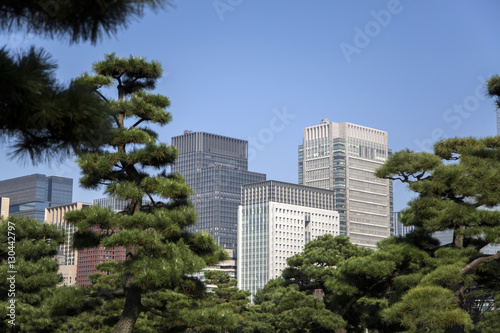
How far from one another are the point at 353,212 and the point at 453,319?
140 m

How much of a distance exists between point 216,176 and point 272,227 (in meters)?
46.1

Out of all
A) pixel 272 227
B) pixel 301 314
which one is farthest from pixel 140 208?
pixel 272 227

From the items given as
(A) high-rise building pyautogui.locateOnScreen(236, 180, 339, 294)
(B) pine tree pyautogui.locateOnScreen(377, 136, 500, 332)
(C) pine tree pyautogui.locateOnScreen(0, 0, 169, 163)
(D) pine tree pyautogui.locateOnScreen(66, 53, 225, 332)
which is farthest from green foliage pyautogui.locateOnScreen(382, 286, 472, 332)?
(A) high-rise building pyautogui.locateOnScreen(236, 180, 339, 294)

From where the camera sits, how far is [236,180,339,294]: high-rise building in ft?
428

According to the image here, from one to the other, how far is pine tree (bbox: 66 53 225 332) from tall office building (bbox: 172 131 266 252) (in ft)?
489

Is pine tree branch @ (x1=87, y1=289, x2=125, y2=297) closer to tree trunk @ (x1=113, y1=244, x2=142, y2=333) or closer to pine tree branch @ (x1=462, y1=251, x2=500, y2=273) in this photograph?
tree trunk @ (x1=113, y1=244, x2=142, y2=333)

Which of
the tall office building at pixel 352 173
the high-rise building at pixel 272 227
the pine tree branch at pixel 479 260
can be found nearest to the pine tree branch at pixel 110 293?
the pine tree branch at pixel 479 260

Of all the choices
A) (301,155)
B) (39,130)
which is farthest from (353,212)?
(39,130)

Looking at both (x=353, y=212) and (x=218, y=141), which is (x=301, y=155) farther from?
(x=218, y=141)

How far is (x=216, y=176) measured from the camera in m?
173

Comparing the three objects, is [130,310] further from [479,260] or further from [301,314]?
[301,314]

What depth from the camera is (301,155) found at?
527ft

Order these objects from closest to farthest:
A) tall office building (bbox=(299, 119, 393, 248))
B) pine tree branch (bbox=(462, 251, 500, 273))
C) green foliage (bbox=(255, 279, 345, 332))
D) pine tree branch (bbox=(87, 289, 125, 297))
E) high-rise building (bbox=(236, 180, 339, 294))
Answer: pine tree branch (bbox=(87, 289, 125, 297)) < pine tree branch (bbox=(462, 251, 500, 273)) < green foliage (bbox=(255, 279, 345, 332)) < high-rise building (bbox=(236, 180, 339, 294)) < tall office building (bbox=(299, 119, 393, 248))

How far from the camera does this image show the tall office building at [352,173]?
5837 inches
